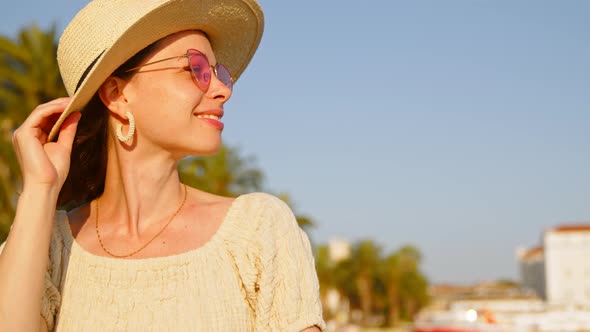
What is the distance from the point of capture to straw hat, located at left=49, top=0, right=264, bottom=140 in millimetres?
2148

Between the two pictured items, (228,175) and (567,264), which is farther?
(567,264)

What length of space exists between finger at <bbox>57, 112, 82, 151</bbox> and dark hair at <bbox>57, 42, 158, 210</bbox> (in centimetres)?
9

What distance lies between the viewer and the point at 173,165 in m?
2.29

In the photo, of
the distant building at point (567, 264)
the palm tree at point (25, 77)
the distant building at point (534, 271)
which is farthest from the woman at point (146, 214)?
the distant building at point (534, 271)

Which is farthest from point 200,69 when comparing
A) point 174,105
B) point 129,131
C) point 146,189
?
point 146,189

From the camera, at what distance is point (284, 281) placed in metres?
2.09

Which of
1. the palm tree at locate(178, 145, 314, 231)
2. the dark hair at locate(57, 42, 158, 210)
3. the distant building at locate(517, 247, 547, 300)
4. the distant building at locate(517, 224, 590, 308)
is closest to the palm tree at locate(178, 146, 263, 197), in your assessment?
the palm tree at locate(178, 145, 314, 231)

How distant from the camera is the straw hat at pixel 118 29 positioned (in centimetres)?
215

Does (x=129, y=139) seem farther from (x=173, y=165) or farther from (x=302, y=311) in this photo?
(x=302, y=311)

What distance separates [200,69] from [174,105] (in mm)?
122

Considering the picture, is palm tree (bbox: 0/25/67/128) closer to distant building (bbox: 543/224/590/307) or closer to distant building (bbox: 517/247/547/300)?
distant building (bbox: 543/224/590/307)

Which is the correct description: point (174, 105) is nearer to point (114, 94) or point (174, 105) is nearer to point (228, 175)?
point (114, 94)

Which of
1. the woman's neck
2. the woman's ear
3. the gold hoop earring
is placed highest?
the woman's ear

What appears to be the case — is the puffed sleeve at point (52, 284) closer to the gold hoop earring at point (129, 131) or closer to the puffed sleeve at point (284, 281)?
the gold hoop earring at point (129, 131)
